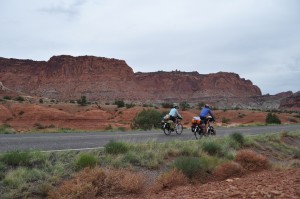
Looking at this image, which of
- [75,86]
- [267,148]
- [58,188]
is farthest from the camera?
[75,86]

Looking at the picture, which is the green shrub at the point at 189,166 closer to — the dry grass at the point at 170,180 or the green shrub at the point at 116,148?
the dry grass at the point at 170,180

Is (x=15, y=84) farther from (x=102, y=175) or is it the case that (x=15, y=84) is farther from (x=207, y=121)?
(x=102, y=175)

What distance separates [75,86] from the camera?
122m

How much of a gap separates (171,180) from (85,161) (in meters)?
2.32

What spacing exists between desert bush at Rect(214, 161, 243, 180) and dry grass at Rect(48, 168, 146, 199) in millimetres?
2600

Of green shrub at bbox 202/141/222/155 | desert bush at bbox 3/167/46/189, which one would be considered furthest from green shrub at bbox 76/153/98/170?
green shrub at bbox 202/141/222/155

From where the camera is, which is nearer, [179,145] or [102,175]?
[102,175]

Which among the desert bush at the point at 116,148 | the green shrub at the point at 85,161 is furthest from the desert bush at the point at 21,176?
the desert bush at the point at 116,148

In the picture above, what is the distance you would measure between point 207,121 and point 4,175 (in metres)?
13.7

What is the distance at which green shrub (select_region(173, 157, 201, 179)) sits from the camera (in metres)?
10.9

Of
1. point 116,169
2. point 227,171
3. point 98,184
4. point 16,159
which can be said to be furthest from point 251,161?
point 16,159

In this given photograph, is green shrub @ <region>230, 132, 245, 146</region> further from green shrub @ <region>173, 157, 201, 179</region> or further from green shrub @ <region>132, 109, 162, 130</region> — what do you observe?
green shrub @ <region>132, 109, 162, 130</region>

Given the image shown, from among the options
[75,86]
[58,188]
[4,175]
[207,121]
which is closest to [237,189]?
[58,188]

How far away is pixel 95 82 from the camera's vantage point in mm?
123812
